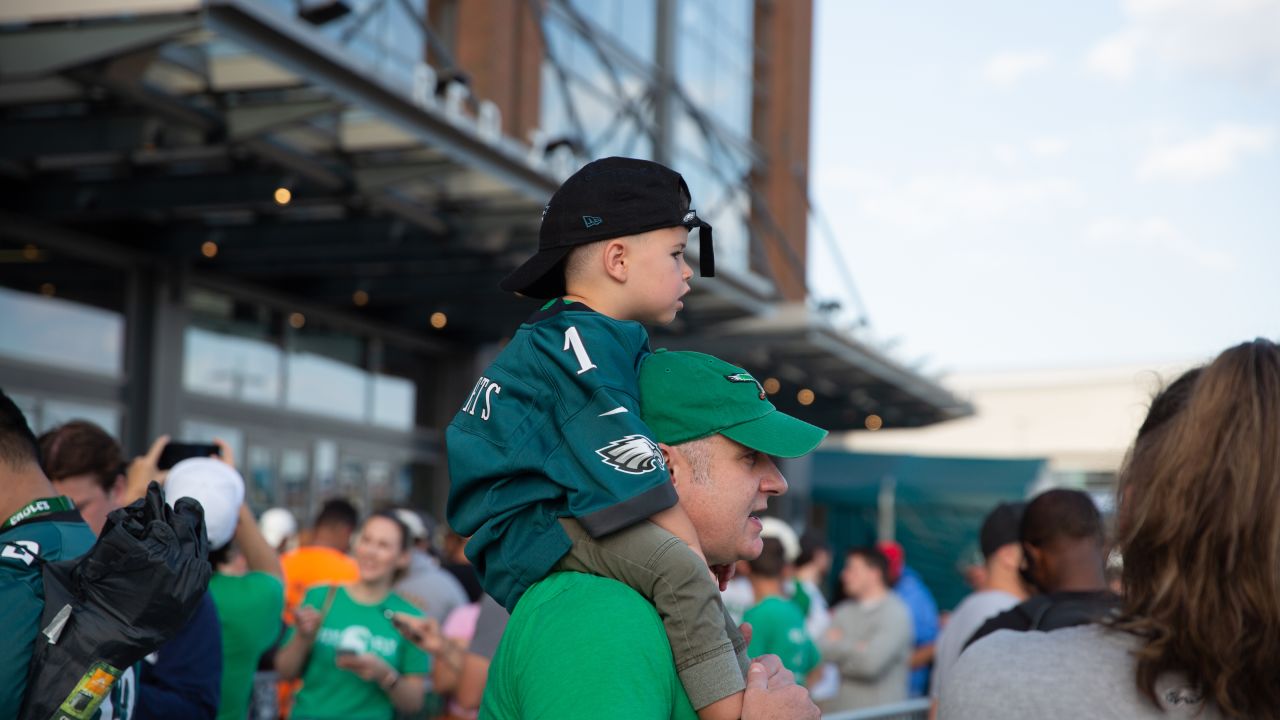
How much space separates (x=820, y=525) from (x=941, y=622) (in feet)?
25.1

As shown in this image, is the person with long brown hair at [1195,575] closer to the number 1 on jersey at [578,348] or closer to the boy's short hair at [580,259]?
the number 1 on jersey at [578,348]

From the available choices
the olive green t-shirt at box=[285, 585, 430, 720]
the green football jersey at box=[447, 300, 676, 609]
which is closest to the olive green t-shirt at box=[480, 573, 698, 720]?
the green football jersey at box=[447, 300, 676, 609]

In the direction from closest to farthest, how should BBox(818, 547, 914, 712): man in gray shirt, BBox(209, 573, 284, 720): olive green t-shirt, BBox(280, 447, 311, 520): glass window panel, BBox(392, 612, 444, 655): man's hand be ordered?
BBox(209, 573, 284, 720): olive green t-shirt < BBox(392, 612, 444, 655): man's hand < BBox(818, 547, 914, 712): man in gray shirt < BBox(280, 447, 311, 520): glass window panel

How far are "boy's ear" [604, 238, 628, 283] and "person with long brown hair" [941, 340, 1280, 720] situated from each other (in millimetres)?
1000

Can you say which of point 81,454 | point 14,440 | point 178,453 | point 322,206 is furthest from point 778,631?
point 322,206

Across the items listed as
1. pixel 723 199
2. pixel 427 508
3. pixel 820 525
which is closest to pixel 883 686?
pixel 427 508

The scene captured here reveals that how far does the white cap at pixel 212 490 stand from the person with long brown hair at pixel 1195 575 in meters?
3.16

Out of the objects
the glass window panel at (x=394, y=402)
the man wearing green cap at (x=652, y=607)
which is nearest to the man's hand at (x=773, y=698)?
the man wearing green cap at (x=652, y=607)

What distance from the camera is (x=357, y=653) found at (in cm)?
614

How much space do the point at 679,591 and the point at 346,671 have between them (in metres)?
4.56

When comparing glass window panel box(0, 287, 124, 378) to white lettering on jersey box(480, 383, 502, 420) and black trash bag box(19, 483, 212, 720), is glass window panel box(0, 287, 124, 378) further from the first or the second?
white lettering on jersey box(480, 383, 502, 420)

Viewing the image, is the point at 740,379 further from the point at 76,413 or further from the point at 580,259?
the point at 76,413

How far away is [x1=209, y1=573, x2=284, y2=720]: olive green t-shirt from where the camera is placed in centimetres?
511

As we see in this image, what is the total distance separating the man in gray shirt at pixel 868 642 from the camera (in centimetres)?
930
